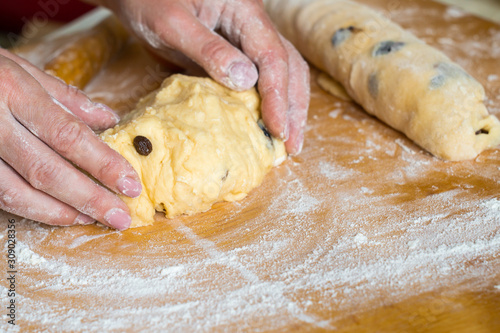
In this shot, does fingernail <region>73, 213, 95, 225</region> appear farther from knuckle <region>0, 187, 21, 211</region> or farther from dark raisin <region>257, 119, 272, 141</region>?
dark raisin <region>257, 119, 272, 141</region>

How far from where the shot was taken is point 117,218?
154cm

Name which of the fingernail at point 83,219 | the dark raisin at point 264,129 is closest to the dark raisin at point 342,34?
the dark raisin at point 264,129

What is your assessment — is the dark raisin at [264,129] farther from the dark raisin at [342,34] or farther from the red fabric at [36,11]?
the red fabric at [36,11]

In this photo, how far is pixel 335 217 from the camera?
163cm

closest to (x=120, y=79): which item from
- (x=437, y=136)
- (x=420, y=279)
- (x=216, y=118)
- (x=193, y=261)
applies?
(x=216, y=118)

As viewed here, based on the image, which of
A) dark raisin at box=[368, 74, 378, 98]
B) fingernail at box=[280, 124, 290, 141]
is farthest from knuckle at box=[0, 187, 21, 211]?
dark raisin at box=[368, 74, 378, 98]

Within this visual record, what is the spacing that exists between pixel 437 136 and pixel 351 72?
0.51 m

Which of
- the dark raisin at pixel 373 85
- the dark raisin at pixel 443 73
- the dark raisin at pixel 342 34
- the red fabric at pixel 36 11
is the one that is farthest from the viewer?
the red fabric at pixel 36 11

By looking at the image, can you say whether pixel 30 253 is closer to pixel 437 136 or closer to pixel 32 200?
pixel 32 200

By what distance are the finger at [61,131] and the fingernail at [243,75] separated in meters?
0.56

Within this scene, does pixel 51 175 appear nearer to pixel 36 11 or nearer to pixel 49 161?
pixel 49 161

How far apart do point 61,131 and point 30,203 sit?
0.28m

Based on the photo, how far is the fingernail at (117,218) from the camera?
152cm

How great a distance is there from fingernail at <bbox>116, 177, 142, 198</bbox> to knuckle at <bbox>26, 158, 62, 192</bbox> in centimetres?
18
